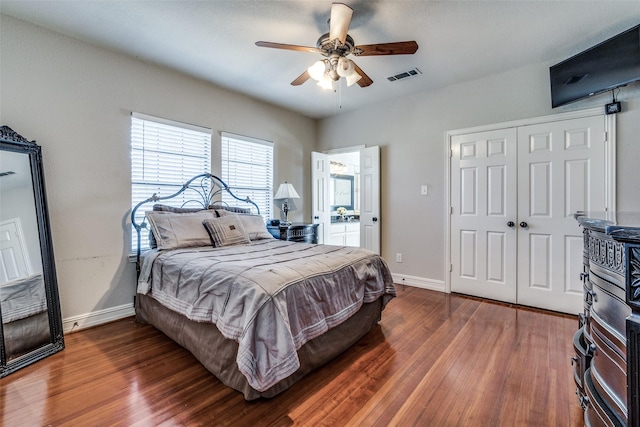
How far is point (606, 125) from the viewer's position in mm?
2814

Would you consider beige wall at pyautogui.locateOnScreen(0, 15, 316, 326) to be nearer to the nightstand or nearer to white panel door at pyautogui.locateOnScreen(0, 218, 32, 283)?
white panel door at pyautogui.locateOnScreen(0, 218, 32, 283)

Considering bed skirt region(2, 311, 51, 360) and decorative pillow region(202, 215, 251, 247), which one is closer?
bed skirt region(2, 311, 51, 360)

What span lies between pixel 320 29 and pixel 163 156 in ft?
7.16

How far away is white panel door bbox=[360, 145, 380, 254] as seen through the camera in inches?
173

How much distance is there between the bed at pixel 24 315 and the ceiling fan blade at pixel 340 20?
9.81ft

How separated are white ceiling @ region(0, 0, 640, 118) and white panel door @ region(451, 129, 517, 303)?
0.88 m

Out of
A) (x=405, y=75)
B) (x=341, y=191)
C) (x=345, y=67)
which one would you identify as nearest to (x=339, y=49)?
(x=345, y=67)

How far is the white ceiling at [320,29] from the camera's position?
2.27 metres

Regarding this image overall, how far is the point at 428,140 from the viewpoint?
396 centimetres

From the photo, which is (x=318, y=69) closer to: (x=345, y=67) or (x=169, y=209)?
(x=345, y=67)

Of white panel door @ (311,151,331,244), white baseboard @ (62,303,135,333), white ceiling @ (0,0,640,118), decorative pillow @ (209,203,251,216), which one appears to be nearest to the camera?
white ceiling @ (0,0,640,118)

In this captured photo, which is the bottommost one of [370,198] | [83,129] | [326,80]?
[370,198]

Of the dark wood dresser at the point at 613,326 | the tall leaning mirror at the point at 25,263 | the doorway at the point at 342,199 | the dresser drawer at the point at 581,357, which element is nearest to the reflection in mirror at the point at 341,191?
the doorway at the point at 342,199

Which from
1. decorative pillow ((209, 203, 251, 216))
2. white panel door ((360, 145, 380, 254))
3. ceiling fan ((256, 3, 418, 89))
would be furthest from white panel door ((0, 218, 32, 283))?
white panel door ((360, 145, 380, 254))
